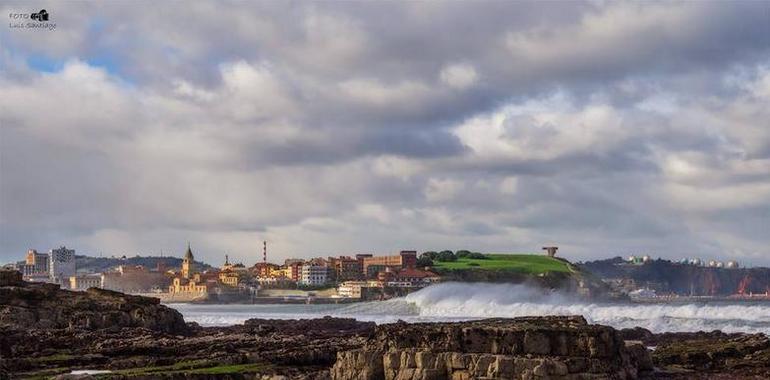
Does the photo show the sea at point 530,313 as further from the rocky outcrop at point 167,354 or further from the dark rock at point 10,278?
Answer: the rocky outcrop at point 167,354

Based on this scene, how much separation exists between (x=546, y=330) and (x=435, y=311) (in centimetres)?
9073

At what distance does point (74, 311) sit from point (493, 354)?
121 ft

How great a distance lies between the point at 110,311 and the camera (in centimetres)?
6066

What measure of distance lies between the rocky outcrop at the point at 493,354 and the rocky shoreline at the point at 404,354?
0.03 metres

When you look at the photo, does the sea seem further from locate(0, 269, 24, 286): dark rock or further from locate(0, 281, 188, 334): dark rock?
locate(0, 269, 24, 286): dark rock

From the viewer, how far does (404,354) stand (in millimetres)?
30281

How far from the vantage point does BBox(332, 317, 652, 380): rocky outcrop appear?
28.3 meters

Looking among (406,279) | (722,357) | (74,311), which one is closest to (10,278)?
(74,311)

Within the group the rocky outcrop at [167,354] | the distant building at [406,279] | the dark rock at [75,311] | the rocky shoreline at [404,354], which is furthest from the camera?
the distant building at [406,279]

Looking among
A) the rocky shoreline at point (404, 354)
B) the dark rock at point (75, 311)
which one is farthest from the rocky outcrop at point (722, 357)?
the dark rock at point (75, 311)

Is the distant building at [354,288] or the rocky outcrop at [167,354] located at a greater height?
the distant building at [354,288]

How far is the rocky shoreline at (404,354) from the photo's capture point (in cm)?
2903

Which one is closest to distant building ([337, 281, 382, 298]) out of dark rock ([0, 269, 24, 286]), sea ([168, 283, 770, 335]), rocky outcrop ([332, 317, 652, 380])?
sea ([168, 283, 770, 335])

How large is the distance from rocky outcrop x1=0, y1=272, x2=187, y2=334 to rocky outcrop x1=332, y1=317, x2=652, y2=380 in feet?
93.6
